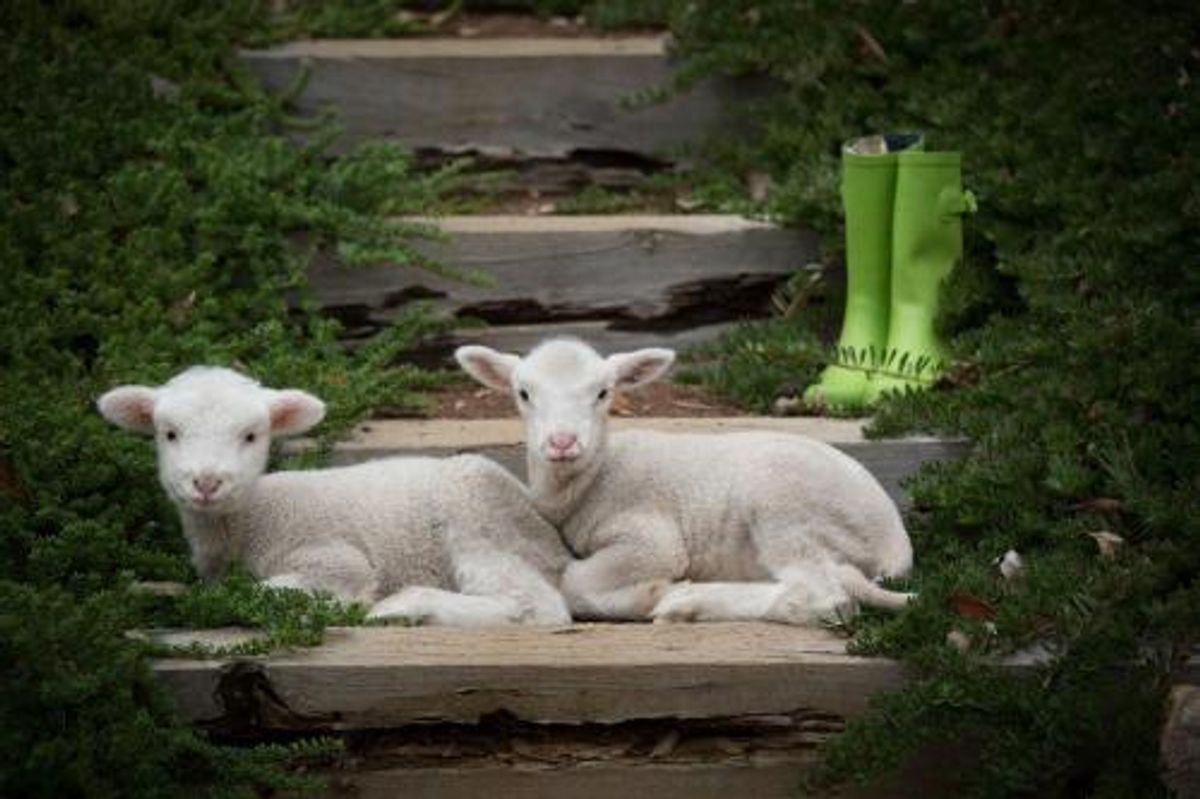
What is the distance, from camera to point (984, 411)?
7.09m

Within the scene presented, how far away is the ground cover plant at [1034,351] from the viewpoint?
548 centimetres

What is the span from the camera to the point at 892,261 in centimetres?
798

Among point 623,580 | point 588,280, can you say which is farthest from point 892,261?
point 623,580

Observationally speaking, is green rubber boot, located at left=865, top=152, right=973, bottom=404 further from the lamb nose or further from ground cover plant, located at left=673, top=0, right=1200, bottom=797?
the lamb nose

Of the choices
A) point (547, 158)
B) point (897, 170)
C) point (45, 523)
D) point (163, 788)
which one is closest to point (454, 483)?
point (45, 523)

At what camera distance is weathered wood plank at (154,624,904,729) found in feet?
18.5

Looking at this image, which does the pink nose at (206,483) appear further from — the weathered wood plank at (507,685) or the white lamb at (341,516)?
the weathered wood plank at (507,685)

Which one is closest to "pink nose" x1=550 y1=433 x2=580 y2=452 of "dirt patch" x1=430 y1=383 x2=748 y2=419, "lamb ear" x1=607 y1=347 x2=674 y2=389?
"lamb ear" x1=607 y1=347 x2=674 y2=389

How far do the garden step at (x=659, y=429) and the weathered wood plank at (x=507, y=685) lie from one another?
1342 millimetres

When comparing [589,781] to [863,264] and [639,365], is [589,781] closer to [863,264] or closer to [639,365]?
[639,365]

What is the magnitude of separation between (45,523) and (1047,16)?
15.5 ft

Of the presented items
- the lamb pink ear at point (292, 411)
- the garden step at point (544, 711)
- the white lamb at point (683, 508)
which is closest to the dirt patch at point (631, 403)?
the white lamb at point (683, 508)

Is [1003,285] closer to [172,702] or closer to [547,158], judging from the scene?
[547,158]

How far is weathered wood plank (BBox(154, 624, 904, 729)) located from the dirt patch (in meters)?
2.11
